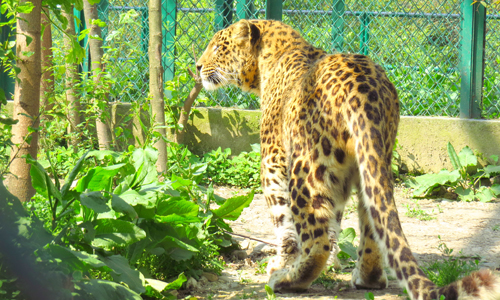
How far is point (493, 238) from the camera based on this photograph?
485cm

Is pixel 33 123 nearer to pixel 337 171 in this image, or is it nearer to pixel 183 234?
pixel 183 234

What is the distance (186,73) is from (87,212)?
4.30 meters

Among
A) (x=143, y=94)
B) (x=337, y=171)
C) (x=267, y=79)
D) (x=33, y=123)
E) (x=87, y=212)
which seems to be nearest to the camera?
(x=87, y=212)

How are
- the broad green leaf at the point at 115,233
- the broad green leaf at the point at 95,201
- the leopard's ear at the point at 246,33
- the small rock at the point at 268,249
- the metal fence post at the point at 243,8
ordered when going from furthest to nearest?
the metal fence post at the point at 243,8 < the leopard's ear at the point at 246,33 < the small rock at the point at 268,249 < the broad green leaf at the point at 115,233 < the broad green leaf at the point at 95,201

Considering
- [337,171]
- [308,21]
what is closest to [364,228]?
[337,171]

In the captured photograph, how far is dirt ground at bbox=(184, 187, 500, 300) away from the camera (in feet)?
11.1

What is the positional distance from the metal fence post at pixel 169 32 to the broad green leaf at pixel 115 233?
179 inches

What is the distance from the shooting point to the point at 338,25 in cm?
721

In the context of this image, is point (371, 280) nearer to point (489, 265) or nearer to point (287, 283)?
point (287, 283)

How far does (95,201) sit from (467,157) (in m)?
5.25

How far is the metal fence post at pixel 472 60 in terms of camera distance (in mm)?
6809

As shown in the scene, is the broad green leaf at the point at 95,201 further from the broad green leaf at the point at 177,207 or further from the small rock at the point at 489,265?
the small rock at the point at 489,265

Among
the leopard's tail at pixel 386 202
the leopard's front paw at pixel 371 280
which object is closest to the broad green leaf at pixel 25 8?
the leopard's tail at pixel 386 202

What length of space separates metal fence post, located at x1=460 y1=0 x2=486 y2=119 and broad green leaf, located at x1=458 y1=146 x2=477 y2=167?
19.6 inches
